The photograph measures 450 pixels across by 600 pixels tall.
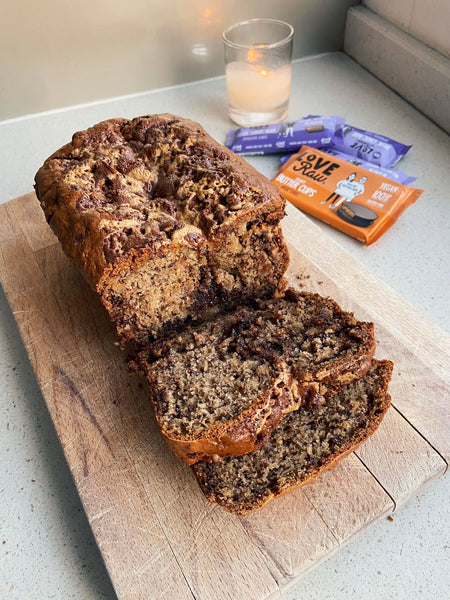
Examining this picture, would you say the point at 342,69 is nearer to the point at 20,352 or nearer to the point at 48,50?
the point at 48,50

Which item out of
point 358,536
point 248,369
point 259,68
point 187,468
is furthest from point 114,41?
point 358,536

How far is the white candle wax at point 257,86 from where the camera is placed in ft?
9.78

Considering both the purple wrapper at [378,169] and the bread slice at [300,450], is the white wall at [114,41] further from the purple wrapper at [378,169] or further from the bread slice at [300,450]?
the bread slice at [300,450]

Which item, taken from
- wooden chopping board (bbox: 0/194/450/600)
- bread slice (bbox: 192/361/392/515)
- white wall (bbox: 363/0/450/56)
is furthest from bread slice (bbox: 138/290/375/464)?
white wall (bbox: 363/0/450/56)

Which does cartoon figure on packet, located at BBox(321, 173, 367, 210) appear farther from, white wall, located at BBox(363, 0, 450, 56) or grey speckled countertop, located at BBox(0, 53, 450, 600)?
white wall, located at BBox(363, 0, 450, 56)

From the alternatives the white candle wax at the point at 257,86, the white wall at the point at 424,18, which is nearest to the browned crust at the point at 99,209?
the white candle wax at the point at 257,86

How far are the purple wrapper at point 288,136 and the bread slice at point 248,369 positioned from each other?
1.19 meters

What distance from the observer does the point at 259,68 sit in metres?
2.98

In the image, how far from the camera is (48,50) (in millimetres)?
3143

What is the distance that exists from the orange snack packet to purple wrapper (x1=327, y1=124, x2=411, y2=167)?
0.53ft

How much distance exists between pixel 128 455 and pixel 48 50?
7.78 feet

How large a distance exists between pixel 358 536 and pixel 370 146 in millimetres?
1946

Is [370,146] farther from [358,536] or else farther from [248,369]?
[358,536]

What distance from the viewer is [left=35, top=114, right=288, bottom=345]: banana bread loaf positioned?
188 centimetres
